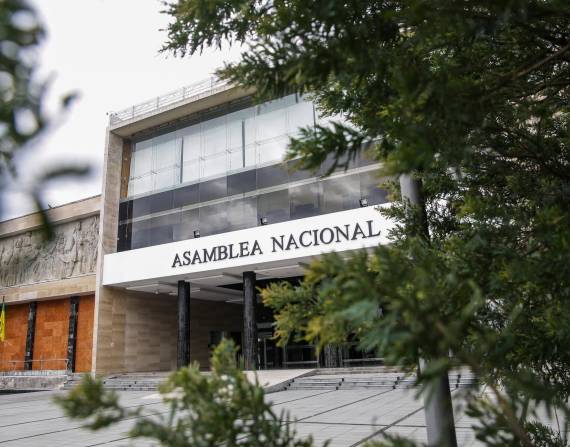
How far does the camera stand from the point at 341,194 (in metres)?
18.2

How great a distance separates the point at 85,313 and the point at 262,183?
12.0 metres

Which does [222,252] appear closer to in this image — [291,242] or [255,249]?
[255,249]

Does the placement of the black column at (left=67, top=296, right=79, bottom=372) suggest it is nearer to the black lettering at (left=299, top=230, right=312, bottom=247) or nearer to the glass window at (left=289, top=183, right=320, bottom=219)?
the glass window at (left=289, top=183, right=320, bottom=219)

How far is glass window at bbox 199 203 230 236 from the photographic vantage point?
20.4m

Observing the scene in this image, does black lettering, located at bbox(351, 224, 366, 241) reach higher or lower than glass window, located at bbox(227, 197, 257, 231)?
lower

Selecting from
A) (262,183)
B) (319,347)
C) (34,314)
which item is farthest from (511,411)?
(34,314)

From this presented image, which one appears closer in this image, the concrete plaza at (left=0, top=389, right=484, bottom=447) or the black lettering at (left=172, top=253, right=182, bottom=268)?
the concrete plaza at (left=0, top=389, right=484, bottom=447)

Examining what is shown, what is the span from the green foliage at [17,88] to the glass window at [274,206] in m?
17.7

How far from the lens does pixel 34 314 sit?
84.3 ft

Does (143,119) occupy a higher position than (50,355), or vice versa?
(143,119)

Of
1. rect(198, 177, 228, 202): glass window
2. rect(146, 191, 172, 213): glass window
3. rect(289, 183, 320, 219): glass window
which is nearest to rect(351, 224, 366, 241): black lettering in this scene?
rect(289, 183, 320, 219): glass window

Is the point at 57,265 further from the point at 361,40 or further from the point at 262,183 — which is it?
the point at 361,40

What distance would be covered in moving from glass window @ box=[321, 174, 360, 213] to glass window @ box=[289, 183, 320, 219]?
12.9 inches

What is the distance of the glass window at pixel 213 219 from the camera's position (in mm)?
20391
